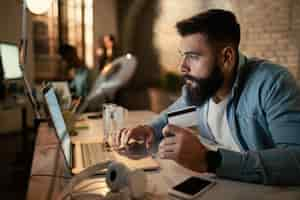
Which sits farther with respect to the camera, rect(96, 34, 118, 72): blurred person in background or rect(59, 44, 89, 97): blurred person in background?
rect(96, 34, 118, 72): blurred person in background

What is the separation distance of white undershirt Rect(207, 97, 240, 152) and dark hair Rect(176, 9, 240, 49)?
0.23 metres

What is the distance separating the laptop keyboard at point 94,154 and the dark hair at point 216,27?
515 millimetres

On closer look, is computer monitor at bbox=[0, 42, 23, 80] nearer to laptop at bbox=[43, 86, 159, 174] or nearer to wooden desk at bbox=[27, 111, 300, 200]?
laptop at bbox=[43, 86, 159, 174]

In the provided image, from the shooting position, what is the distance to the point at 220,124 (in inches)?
47.4

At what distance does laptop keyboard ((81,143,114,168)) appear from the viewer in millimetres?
1042

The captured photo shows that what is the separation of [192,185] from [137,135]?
0.44 metres

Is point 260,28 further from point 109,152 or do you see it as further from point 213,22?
point 109,152

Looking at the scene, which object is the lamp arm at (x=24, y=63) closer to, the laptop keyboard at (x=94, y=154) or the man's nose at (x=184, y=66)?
the laptop keyboard at (x=94, y=154)

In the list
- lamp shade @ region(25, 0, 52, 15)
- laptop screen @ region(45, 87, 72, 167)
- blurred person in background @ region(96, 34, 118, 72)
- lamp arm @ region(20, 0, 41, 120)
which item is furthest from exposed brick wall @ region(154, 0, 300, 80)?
blurred person in background @ region(96, 34, 118, 72)

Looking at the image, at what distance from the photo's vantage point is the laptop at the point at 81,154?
0.98 metres

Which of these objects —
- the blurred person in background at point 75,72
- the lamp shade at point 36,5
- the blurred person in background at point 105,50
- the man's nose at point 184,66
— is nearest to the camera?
the man's nose at point 184,66

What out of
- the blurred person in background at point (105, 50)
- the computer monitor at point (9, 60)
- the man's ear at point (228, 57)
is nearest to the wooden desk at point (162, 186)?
the man's ear at point (228, 57)

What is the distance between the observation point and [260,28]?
2764 mm

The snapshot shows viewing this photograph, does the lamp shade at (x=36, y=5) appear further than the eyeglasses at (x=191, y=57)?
Yes
